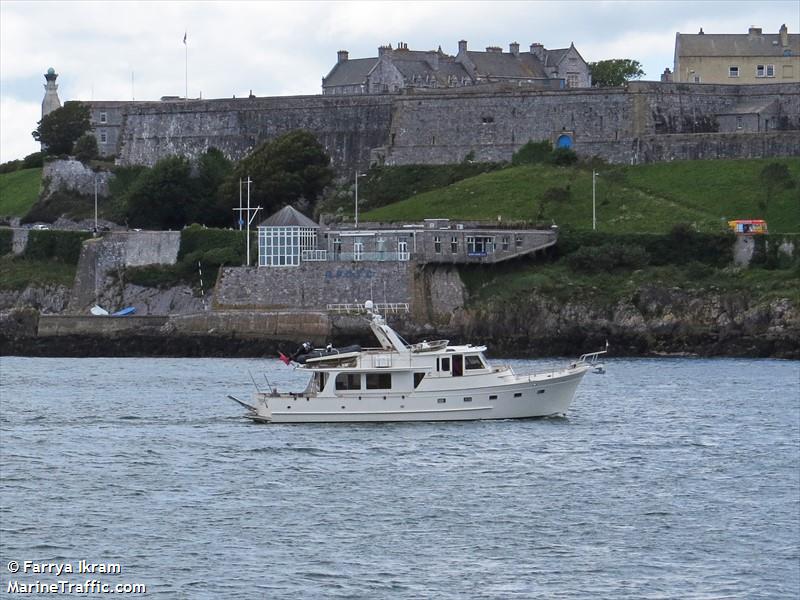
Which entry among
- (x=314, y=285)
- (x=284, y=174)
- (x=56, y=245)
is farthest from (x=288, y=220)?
(x=56, y=245)

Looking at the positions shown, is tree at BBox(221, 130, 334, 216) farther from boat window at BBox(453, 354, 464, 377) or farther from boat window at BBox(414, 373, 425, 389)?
boat window at BBox(453, 354, 464, 377)

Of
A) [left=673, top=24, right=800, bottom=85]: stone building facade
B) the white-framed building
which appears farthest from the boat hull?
[left=673, top=24, right=800, bottom=85]: stone building facade

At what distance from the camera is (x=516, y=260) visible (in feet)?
260

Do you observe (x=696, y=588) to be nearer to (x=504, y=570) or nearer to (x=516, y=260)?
(x=504, y=570)

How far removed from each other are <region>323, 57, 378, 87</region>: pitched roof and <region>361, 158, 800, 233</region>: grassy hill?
17.9m

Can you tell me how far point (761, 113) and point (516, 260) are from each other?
69.1ft

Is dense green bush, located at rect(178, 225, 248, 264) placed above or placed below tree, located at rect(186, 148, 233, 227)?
below

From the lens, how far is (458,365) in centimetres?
4959

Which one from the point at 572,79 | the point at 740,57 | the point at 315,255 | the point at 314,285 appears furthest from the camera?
the point at 572,79

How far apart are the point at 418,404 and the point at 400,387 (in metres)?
0.65

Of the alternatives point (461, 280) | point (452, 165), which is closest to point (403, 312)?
point (461, 280)

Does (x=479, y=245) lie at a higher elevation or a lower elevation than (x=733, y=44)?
lower

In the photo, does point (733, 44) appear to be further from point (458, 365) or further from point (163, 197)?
point (458, 365)

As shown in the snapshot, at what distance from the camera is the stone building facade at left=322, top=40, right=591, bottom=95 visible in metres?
105
